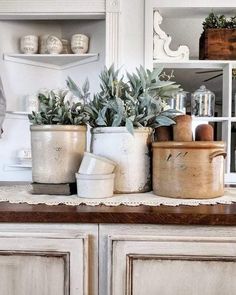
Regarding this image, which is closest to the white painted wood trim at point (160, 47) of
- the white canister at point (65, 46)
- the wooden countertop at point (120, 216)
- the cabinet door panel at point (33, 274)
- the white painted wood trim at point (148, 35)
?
the white painted wood trim at point (148, 35)

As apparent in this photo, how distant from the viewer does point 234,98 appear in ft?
7.27

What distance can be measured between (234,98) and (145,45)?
0.70 m

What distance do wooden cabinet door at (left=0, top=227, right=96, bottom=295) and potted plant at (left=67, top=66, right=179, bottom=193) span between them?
0.25 meters

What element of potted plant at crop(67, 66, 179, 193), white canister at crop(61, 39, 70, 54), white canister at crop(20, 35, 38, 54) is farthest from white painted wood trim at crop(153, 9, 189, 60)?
potted plant at crop(67, 66, 179, 193)

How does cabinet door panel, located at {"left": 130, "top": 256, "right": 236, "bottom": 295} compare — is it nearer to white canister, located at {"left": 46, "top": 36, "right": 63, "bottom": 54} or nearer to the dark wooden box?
the dark wooden box

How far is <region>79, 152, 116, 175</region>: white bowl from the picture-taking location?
2.77ft

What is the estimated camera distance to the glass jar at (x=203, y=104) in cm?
206

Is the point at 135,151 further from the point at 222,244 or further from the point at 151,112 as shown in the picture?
the point at 222,244

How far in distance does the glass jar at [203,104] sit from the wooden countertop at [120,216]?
137 centimetres

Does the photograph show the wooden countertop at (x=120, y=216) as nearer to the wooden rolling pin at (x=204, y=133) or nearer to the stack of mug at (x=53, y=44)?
the wooden rolling pin at (x=204, y=133)

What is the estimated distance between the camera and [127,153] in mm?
925

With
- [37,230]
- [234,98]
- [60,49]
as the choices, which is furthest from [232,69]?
[37,230]

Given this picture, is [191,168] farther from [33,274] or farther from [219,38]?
[219,38]

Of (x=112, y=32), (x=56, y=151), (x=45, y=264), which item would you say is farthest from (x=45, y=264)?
(x=112, y=32)
